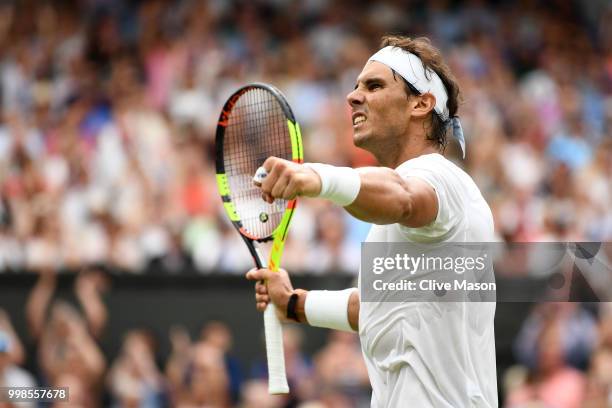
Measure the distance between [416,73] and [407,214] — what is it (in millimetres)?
922

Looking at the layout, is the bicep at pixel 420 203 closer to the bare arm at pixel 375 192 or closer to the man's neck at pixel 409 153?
the bare arm at pixel 375 192

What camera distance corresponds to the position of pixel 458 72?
41.4 feet

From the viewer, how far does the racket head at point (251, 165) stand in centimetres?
480

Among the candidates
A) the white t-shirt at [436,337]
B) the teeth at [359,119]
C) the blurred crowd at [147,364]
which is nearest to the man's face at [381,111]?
the teeth at [359,119]

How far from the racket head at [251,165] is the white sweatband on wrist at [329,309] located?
1.10 feet

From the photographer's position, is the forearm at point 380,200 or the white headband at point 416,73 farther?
the white headband at point 416,73

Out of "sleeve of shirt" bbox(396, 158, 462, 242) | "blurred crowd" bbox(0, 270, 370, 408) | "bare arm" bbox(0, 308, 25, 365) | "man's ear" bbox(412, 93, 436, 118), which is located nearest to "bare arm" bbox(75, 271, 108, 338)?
"blurred crowd" bbox(0, 270, 370, 408)

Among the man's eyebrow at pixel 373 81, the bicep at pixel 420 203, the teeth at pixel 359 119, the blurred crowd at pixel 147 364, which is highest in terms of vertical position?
Result: the man's eyebrow at pixel 373 81

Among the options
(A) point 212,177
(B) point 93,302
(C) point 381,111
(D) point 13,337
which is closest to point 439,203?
(C) point 381,111

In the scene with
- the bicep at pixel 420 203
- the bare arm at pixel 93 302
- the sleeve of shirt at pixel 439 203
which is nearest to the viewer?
the bicep at pixel 420 203

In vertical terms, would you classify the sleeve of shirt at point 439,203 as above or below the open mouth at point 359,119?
below

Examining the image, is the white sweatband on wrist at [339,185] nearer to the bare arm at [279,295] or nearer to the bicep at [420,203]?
the bicep at [420,203]

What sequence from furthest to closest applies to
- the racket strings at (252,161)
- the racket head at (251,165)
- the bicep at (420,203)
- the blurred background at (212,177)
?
the blurred background at (212,177), the racket strings at (252,161), the racket head at (251,165), the bicep at (420,203)

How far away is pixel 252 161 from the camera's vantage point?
229 inches
